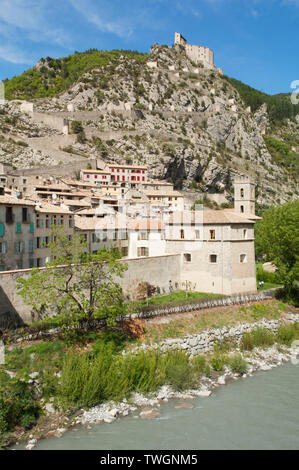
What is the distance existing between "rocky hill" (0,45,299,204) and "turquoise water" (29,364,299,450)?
57.6 meters

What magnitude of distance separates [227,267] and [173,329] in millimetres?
8116

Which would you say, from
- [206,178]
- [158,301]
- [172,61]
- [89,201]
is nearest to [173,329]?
[158,301]

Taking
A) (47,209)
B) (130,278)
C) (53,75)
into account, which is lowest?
(130,278)

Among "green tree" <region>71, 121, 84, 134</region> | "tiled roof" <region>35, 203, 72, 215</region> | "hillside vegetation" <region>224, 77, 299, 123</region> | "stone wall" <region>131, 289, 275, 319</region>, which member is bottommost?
"stone wall" <region>131, 289, 275, 319</region>

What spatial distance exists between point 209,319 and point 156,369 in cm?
793

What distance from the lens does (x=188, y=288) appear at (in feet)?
103

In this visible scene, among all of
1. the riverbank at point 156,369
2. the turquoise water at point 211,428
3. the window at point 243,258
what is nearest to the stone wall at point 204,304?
the riverbank at point 156,369

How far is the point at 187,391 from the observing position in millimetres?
18250

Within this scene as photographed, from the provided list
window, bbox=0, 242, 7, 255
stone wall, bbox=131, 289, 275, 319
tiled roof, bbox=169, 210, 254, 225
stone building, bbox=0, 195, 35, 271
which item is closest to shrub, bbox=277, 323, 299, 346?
stone wall, bbox=131, 289, 275, 319

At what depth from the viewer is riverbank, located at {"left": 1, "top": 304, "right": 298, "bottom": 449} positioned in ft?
51.6

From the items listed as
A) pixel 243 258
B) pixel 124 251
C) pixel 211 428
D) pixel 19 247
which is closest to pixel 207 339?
pixel 211 428

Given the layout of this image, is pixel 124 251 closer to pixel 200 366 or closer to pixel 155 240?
pixel 155 240

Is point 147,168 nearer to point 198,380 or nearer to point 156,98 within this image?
point 156,98

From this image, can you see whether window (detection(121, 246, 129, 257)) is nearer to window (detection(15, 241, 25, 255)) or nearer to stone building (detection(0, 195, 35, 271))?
stone building (detection(0, 195, 35, 271))
